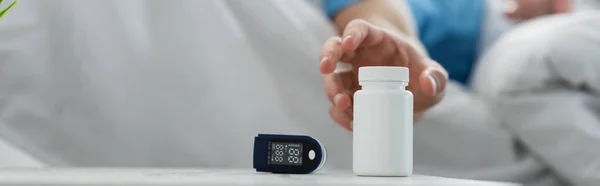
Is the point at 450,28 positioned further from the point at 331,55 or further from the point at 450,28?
the point at 331,55

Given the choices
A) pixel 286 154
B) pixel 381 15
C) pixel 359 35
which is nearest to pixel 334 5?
pixel 381 15

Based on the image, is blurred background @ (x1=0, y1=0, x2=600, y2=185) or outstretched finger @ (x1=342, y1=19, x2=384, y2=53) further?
blurred background @ (x1=0, y1=0, x2=600, y2=185)

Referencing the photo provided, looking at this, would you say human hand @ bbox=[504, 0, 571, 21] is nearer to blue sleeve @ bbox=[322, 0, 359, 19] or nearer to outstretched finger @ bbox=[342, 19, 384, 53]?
blue sleeve @ bbox=[322, 0, 359, 19]

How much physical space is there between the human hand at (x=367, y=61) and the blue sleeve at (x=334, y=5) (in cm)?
26

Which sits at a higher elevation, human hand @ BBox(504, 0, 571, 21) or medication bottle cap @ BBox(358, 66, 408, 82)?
human hand @ BBox(504, 0, 571, 21)

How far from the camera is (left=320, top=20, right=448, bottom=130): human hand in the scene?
0.84 m

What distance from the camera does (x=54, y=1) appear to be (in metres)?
0.99

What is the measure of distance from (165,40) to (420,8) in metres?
0.62

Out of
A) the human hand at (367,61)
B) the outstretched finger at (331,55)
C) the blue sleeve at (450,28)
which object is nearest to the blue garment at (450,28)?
the blue sleeve at (450,28)

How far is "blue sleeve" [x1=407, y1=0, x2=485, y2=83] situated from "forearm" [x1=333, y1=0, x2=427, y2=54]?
265mm

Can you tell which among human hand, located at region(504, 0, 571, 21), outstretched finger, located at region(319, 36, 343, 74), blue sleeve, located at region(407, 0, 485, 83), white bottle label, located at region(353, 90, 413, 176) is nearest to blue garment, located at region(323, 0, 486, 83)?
blue sleeve, located at region(407, 0, 485, 83)

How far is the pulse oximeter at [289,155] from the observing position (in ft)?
2.24

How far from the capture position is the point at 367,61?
938mm

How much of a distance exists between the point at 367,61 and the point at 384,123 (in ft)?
0.93
